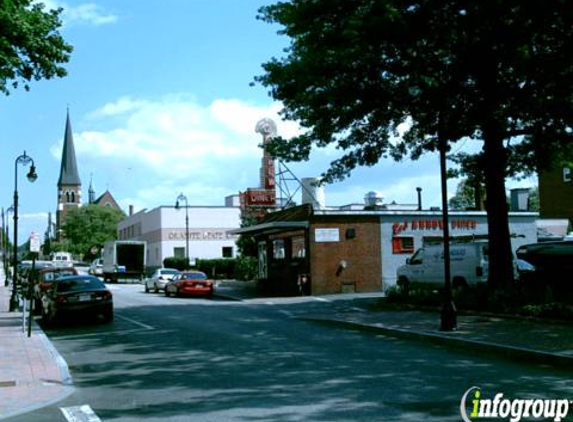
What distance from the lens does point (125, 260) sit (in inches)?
1991

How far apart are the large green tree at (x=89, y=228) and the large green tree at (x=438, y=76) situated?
87303 millimetres

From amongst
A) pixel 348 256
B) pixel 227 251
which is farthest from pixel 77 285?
pixel 227 251

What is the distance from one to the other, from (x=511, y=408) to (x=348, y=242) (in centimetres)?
2440

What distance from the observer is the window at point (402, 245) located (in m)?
33.4

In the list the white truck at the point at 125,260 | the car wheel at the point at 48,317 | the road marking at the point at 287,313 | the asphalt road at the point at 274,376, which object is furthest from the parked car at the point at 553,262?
the white truck at the point at 125,260

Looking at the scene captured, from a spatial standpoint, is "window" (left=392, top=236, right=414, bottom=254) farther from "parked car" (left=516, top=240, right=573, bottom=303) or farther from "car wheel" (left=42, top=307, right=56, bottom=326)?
"car wheel" (left=42, top=307, right=56, bottom=326)

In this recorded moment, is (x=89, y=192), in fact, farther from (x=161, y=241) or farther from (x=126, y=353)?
(x=126, y=353)

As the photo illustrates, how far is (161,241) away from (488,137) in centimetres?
5184

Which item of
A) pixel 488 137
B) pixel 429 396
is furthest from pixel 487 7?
pixel 429 396

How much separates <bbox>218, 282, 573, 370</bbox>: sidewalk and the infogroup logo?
2.93 m

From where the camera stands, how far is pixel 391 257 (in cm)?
3328

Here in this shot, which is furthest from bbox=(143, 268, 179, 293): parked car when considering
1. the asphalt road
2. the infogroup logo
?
the infogroup logo

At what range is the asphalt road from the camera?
8.14 m

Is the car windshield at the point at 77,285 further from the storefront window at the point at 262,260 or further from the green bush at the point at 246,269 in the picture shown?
the green bush at the point at 246,269
